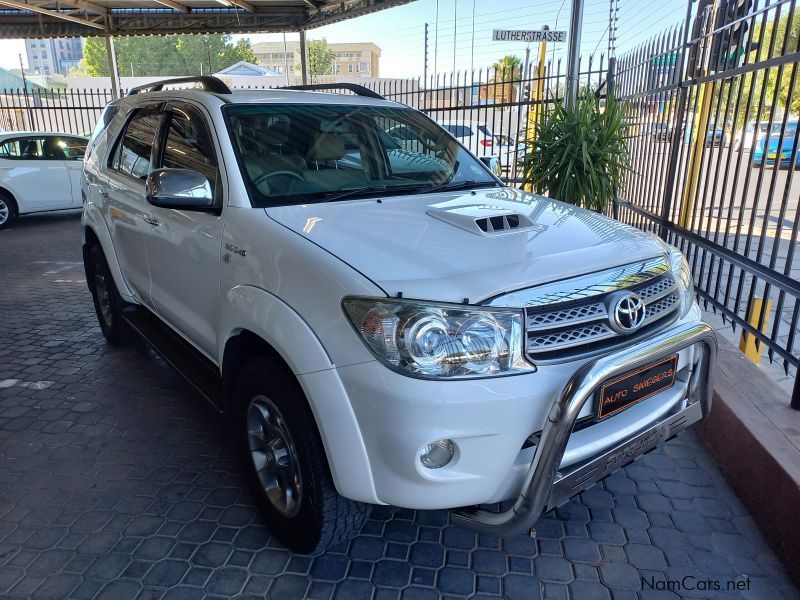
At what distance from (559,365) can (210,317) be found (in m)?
1.67

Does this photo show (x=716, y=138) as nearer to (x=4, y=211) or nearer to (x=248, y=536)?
(x=248, y=536)

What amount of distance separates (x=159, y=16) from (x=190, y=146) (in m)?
12.8

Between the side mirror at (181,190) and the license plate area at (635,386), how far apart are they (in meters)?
1.86

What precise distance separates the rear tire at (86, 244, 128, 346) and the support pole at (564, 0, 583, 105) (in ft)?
14.7

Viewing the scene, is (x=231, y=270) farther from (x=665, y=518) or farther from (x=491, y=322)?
(x=665, y=518)

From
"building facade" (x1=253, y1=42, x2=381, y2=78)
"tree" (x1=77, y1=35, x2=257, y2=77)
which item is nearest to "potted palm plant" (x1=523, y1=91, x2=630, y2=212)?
"tree" (x1=77, y1=35, x2=257, y2=77)

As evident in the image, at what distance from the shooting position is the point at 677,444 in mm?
3387

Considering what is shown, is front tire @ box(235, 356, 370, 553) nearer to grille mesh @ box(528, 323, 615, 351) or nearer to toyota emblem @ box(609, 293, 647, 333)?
grille mesh @ box(528, 323, 615, 351)

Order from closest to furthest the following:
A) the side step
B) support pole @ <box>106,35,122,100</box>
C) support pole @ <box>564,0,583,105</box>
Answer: the side step < support pole @ <box>564,0,583,105</box> < support pole @ <box>106,35,122,100</box>

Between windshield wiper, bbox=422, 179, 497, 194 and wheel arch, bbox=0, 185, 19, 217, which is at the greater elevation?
windshield wiper, bbox=422, 179, 497, 194

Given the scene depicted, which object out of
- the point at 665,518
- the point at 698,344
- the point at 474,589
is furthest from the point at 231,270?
the point at 665,518

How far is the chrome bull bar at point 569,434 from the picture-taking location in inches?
75.0

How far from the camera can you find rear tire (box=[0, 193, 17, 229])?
33.7 feet

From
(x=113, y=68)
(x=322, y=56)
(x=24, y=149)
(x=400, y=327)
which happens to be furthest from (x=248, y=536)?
(x=322, y=56)
